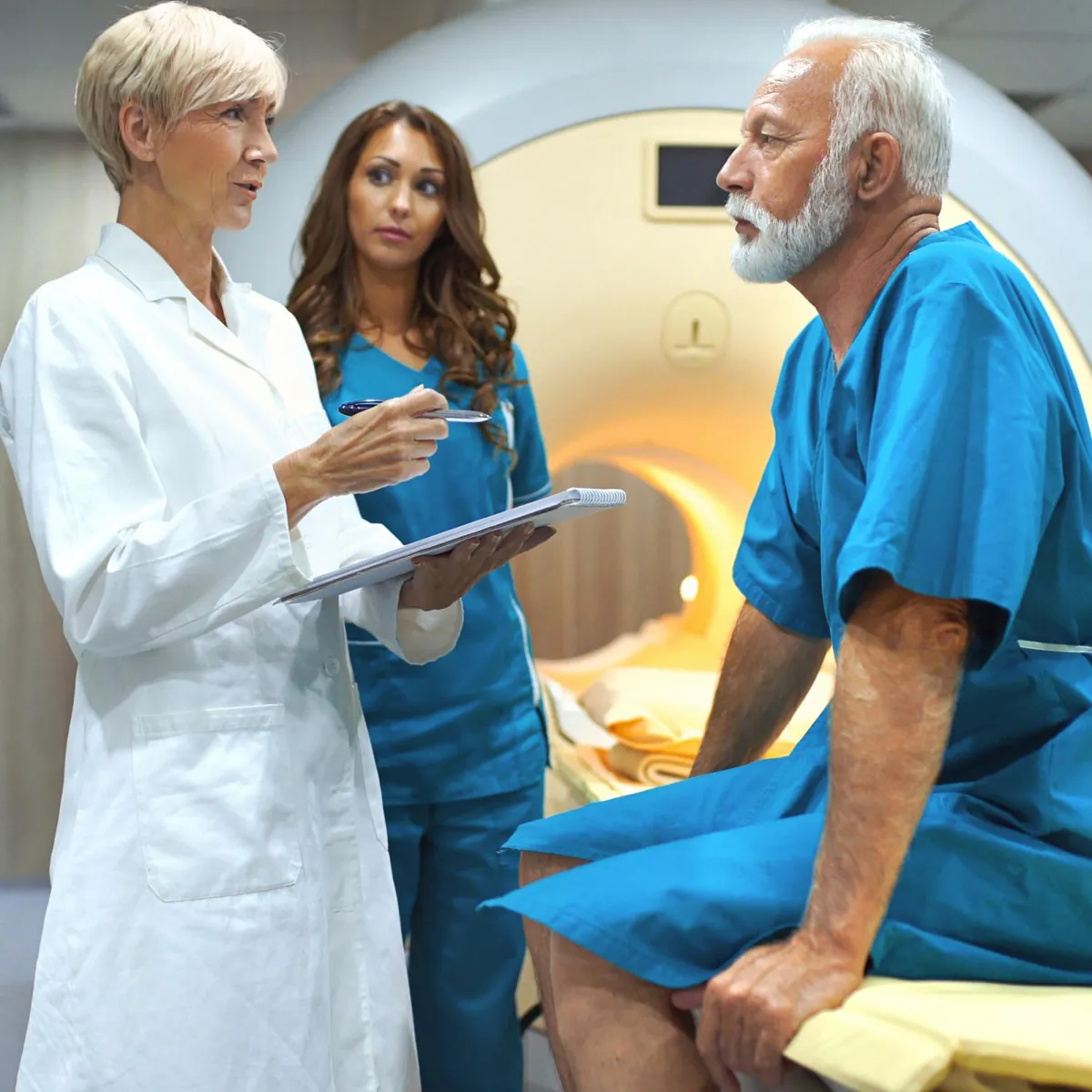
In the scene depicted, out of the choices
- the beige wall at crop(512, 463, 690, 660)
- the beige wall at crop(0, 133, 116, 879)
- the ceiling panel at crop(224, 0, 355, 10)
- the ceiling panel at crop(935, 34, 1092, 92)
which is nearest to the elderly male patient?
the ceiling panel at crop(224, 0, 355, 10)

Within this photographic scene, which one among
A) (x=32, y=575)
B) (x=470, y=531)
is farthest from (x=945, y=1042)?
(x=32, y=575)

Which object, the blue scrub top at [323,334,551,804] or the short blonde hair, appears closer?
the short blonde hair

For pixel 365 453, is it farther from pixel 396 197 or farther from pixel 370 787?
pixel 396 197

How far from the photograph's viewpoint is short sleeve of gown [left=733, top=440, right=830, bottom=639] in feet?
4.47

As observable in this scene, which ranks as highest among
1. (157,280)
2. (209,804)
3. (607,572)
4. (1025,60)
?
(1025,60)

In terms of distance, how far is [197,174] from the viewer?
1.32m

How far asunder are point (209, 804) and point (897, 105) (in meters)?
0.89

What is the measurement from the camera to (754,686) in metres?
1.42

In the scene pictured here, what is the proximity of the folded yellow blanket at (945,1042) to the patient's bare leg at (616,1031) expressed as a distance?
5.3 inches

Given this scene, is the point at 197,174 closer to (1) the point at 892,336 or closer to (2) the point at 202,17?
(2) the point at 202,17

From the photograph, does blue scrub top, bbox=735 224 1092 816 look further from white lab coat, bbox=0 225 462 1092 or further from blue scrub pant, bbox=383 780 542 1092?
blue scrub pant, bbox=383 780 542 1092

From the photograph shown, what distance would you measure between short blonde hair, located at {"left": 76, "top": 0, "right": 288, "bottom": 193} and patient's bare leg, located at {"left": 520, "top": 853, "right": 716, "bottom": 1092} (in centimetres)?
→ 87

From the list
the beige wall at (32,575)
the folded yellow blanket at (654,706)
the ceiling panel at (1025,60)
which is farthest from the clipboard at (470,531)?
the ceiling panel at (1025,60)

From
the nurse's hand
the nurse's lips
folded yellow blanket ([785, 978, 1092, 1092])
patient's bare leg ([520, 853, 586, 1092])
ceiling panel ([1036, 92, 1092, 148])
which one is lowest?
patient's bare leg ([520, 853, 586, 1092])
